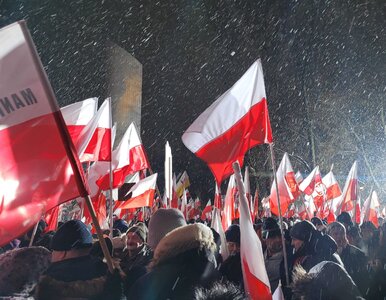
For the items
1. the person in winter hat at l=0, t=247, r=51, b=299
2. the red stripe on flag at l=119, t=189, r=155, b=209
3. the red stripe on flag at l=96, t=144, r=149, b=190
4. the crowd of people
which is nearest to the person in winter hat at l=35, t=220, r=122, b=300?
the crowd of people

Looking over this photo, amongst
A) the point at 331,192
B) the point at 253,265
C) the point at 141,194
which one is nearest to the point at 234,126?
the point at 253,265

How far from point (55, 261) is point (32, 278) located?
395mm

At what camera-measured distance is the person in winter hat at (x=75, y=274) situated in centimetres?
232

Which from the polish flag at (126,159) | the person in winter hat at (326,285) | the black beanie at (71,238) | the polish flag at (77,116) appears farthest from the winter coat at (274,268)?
the polish flag at (126,159)

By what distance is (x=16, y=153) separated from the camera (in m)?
2.48

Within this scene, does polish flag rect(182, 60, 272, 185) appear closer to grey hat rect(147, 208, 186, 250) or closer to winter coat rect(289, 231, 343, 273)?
winter coat rect(289, 231, 343, 273)

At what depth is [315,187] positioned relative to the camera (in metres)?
12.1

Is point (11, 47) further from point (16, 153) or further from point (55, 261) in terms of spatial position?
point (55, 261)

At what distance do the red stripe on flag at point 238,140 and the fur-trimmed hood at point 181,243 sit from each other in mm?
1796

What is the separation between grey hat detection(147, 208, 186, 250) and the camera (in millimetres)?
3051

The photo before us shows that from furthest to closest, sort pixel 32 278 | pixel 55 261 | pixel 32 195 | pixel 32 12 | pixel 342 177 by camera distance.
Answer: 1. pixel 342 177
2. pixel 32 12
3. pixel 55 261
4. pixel 32 195
5. pixel 32 278

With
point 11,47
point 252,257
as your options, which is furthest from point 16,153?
point 252,257

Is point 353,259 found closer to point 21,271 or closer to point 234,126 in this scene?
point 234,126

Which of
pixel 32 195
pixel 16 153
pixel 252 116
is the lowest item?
pixel 252 116
